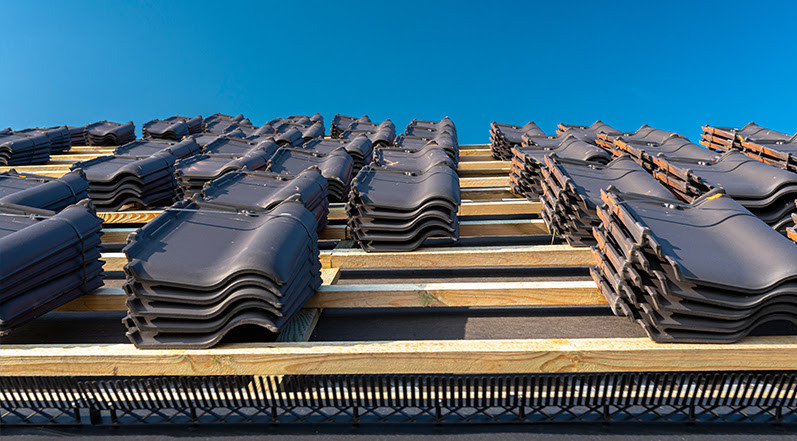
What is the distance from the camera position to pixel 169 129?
33.0ft

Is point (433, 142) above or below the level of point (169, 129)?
above

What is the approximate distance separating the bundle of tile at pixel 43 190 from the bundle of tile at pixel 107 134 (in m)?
5.62

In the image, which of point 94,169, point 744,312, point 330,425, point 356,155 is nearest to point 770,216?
point 744,312

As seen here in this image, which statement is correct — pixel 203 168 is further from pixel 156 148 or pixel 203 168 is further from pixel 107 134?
pixel 107 134

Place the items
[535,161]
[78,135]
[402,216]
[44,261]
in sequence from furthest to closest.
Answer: [78,135], [535,161], [402,216], [44,261]

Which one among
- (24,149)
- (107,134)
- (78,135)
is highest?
(24,149)

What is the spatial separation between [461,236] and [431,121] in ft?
21.3

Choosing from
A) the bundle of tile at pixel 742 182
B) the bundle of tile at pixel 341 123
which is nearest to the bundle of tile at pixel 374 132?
the bundle of tile at pixel 341 123

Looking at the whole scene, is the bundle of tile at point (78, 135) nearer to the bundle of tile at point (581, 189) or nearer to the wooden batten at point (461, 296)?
the wooden batten at point (461, 296)

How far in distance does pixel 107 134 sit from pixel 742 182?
35.6 ft

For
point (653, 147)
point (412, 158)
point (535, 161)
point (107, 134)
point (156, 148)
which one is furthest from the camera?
point (107, 134)

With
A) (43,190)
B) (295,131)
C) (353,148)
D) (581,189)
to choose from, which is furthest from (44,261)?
(295,131)

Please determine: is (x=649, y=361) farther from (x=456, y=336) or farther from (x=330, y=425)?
(x=330, y=425)

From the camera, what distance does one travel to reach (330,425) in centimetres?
232
